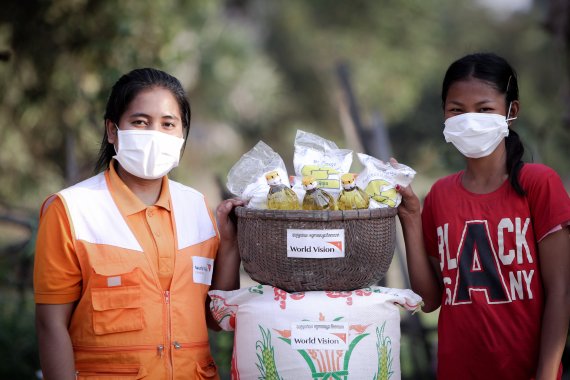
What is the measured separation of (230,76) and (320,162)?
974cm

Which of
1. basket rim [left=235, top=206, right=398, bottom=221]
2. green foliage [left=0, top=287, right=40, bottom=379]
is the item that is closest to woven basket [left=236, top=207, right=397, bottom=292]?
basket rim [left=235, top=206, right=398, bottom=221]

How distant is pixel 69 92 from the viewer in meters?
6.33

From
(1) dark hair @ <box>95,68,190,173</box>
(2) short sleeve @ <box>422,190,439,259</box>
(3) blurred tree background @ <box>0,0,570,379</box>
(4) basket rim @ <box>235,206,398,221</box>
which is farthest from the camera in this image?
(3) blurred tree background @ <box>0,0,570,379</box>

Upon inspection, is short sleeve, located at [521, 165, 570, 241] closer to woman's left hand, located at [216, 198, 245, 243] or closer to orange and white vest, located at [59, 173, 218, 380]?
woman's left hand, located at [216, 198, 245, 243]

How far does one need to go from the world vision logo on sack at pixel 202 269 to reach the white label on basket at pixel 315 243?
1.31 ft

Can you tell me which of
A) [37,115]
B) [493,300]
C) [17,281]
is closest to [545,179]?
[493,300]

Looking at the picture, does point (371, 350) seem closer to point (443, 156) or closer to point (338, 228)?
point (338, 228)

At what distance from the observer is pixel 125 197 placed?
2.56m

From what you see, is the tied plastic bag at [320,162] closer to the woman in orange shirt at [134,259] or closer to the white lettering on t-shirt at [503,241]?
the woman in orange shirt at [134,259]

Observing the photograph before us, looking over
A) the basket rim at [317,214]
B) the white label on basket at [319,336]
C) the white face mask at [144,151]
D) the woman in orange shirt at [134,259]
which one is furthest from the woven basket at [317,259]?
the white face mask at [144,151]

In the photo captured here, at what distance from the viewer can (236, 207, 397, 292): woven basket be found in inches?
93.9

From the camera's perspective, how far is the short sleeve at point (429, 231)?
2.78 m

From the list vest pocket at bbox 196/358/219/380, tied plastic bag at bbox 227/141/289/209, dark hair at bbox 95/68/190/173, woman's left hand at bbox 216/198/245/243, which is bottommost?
vest pocket at bbox 196/358/219/380

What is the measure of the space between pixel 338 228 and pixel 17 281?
12.7ft
